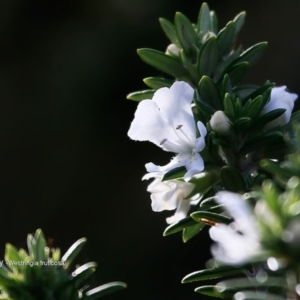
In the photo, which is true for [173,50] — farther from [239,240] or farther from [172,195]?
[239,240]

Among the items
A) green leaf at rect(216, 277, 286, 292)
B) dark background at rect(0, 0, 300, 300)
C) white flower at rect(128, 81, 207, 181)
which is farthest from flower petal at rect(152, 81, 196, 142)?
dark background at rect(0, 0, 300, 300)

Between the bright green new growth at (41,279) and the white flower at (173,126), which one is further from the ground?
the white flower at (173,126)

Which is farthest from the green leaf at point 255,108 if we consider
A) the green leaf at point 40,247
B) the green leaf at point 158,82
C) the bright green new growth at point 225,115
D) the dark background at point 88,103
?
the dark background at point 88,103

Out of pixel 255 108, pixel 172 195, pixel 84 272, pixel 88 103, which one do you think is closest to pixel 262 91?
pixel 255 108

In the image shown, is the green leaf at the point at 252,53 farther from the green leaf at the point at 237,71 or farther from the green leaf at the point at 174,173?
the green leaf at the point at 174,173

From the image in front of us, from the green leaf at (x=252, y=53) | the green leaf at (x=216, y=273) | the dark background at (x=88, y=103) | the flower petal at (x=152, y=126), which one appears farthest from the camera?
the dark background at (x=88, y=103)

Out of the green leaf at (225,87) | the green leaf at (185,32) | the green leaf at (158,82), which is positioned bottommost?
the green leaf at (225,87)
